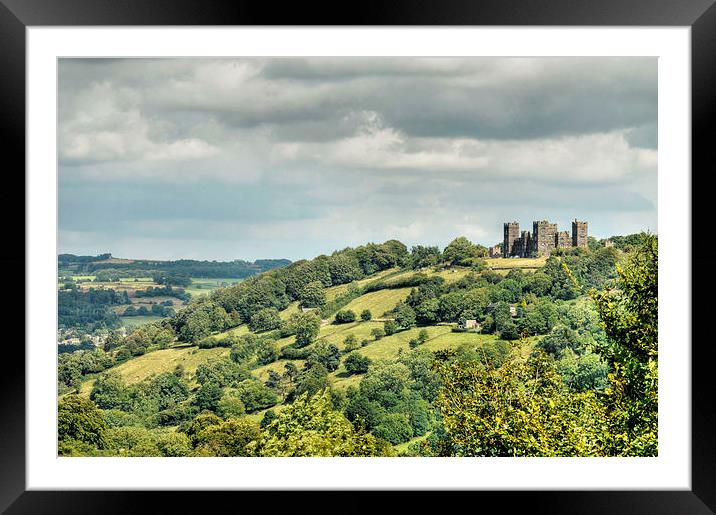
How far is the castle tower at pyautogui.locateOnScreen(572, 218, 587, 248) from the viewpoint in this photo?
20.5 m

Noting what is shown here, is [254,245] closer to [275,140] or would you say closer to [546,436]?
[275,140]

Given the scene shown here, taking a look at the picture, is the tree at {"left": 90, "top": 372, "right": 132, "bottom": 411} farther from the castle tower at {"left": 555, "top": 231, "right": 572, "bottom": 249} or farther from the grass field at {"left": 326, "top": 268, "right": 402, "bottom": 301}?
the castle tower at {"left": 555, "top": 231, "right": 572, "bottom": 249}

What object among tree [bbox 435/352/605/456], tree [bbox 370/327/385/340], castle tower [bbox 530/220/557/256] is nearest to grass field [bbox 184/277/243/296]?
tree [bbox 370/327/385/340]

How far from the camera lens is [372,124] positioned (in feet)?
74.9

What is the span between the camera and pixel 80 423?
17.6m

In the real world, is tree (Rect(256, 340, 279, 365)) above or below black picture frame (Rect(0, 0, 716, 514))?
below

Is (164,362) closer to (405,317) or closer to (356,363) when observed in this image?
(356,363)

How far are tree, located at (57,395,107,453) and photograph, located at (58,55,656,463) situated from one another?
62cm
